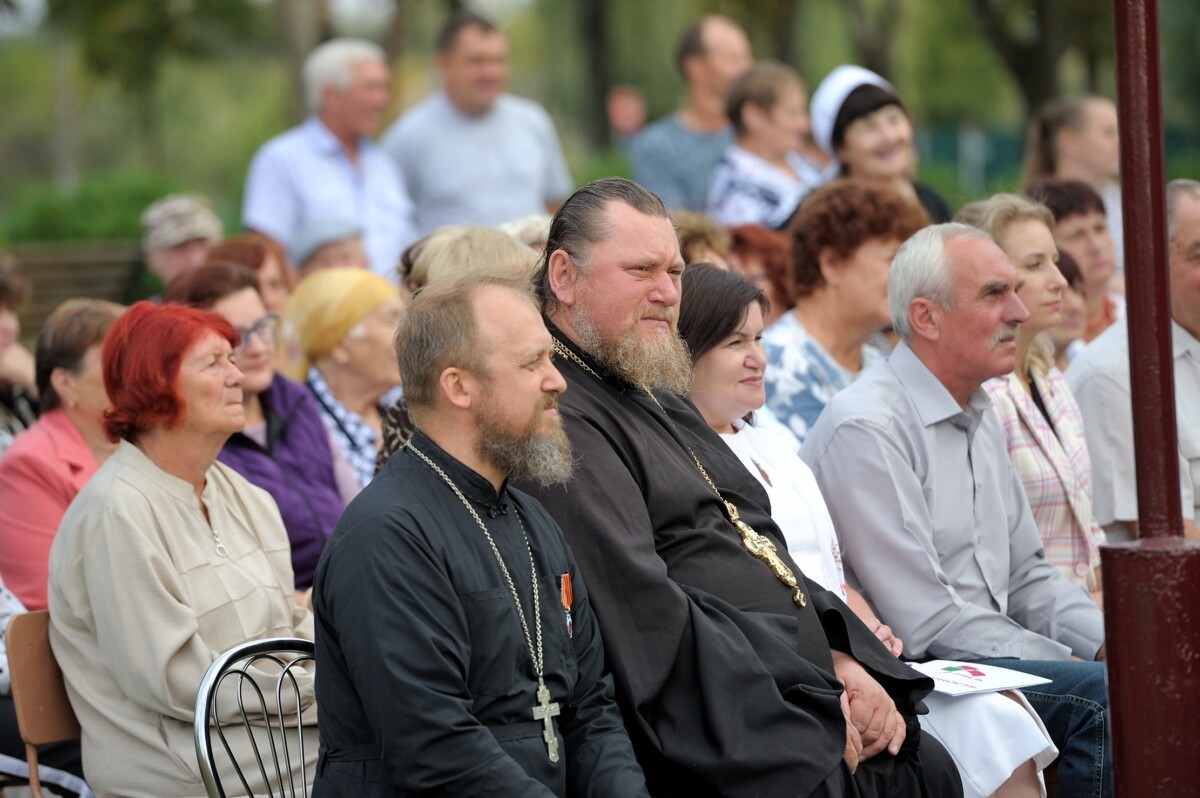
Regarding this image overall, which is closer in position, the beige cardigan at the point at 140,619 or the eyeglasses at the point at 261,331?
the beige cardigan at the point at 140,619

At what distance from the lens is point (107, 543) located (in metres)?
4.18

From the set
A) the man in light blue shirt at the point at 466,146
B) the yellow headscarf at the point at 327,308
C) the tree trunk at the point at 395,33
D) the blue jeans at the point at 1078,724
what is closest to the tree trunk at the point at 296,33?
the tree trunk at the point at 395,33

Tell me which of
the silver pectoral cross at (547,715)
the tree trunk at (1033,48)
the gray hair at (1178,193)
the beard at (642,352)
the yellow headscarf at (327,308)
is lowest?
the silver pectoral cross at (547,715)

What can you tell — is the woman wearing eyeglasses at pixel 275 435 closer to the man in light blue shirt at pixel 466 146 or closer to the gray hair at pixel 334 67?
the gray hair at pixel 334 67

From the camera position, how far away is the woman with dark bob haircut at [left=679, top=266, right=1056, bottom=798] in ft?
14.7

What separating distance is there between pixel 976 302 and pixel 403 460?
91.6 inches

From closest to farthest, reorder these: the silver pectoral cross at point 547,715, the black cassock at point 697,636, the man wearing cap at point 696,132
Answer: the silver pectoral cross at point 547,715 < the black cassock at point 697,636 < the man wearing cap at point 696,132

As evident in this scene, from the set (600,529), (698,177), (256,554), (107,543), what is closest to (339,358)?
(256,554)

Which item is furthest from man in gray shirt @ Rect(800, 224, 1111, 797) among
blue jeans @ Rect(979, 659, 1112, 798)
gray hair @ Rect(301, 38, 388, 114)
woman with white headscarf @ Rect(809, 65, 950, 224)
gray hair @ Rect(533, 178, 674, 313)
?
gray hair @ Rect(301, 38, 388, 114)

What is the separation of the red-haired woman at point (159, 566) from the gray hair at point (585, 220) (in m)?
1.00

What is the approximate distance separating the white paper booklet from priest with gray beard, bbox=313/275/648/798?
1218 mm

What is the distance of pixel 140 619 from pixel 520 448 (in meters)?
1.29

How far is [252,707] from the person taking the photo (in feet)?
14.1

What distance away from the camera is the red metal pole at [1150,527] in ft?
9.63
